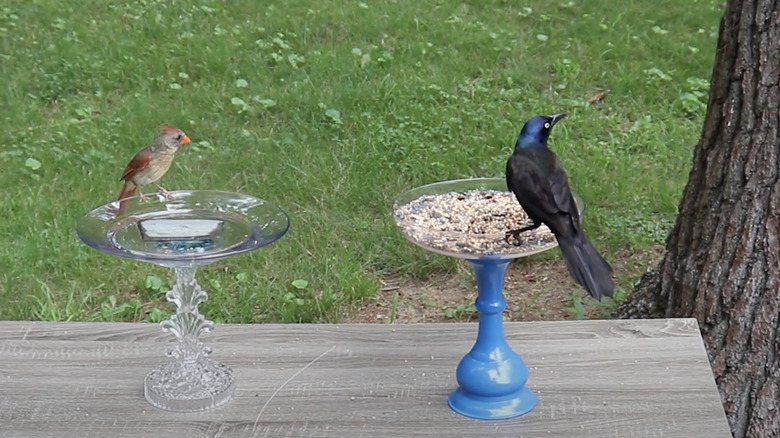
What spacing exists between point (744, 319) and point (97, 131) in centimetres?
294

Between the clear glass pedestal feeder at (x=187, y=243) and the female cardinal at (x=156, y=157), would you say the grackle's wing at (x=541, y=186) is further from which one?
the female cardinal at (x=156, y=157)

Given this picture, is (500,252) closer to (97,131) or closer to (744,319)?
(744,319)

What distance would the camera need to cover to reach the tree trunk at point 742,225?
8.17 ft

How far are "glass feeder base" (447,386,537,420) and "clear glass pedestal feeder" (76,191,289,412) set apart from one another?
0.42 metres

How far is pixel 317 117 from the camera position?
4598mm

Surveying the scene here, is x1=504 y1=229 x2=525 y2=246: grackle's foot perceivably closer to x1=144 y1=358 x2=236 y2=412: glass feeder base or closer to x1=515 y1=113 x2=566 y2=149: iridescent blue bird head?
x1=515 y1=113 x2=566 y2=149: iridescent blue bird head

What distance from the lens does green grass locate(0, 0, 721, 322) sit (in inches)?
139

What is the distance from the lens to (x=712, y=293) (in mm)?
2590

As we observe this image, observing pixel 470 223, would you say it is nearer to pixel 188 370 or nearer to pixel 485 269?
pixel 485 269

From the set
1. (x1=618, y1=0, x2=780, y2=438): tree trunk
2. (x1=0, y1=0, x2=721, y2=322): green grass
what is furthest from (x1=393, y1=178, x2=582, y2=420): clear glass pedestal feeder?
(x1=0, y1=0, x2=721, y2=322): green grass

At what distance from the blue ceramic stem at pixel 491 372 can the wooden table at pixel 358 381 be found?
0.08 feet

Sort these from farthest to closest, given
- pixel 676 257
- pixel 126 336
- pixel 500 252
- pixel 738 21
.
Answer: pixel 676 257 < pixel 738 21 < pixel 126 336 < pixel 500 252

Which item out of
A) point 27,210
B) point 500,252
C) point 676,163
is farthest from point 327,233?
point 500,252

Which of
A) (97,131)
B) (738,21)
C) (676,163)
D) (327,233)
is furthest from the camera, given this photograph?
(97,131)
